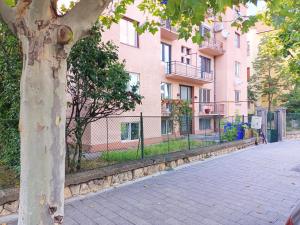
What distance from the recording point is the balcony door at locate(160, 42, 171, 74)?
1824 centimetres

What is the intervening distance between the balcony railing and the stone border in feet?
39.2

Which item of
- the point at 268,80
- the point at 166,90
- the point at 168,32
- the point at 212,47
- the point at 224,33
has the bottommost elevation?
the point at 166,90

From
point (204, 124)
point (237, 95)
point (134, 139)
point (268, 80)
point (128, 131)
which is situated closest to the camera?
point (134, 139)

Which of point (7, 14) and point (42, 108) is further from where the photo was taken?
point (7, 14)

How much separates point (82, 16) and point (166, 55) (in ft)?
53.3

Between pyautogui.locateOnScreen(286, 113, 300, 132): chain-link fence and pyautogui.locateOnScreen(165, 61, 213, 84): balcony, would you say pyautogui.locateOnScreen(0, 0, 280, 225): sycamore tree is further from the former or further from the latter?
pyautogui.locateOnScreen(286, 113, 300, 132): chain-link fence

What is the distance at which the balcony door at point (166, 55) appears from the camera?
18.2 metres

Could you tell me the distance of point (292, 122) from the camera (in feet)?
64.9

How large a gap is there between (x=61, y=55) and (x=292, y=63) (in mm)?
9586

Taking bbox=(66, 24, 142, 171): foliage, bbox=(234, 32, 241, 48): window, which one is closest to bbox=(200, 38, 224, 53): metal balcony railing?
bbox=(234, 32, 241, 48): window

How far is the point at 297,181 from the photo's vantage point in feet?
23.9

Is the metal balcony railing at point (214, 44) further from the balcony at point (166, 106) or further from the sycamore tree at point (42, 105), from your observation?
the sycamore tree at point (42, 105)

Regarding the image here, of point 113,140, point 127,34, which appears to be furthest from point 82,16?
point 127,34

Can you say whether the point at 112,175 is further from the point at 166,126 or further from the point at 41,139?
the point at 166,126
